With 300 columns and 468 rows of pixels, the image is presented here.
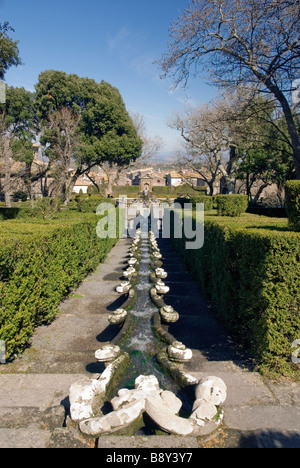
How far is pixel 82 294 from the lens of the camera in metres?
7.92

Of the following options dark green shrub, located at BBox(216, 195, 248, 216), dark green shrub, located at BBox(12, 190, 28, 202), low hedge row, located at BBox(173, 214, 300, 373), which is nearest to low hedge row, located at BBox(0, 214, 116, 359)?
low hedge row, located at BBox(173, 214, 300, 373)

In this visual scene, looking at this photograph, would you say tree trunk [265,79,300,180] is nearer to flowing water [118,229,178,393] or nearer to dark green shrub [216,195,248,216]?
dark green shrub [216,195,248,216]

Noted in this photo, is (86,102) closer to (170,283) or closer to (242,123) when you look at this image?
(242,123)

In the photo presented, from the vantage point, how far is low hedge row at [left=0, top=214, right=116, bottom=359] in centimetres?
423

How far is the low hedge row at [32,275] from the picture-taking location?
4.23m

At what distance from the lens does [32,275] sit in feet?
16.5

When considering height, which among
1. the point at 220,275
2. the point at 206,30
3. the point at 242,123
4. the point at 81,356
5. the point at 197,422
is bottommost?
the point at 81,356

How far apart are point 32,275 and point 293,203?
4366mm

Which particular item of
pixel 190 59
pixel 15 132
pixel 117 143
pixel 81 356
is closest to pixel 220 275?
pixel 81 356

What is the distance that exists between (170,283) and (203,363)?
478cm

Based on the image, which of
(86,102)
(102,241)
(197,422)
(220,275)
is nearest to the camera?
(197,422)

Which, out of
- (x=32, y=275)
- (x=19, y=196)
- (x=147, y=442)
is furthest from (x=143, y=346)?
(x=19, y=196)

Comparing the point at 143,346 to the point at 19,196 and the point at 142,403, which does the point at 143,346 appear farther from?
the point at 19,196

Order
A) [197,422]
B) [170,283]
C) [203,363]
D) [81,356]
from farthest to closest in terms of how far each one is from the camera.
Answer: [170,283] → [81,356] → [203,363] → [197,422]
